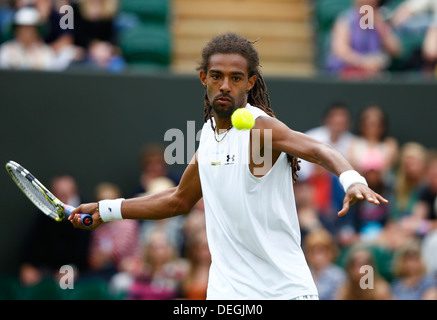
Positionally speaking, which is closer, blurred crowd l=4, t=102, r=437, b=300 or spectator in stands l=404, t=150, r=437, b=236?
blurred crowd l=4, t=102, r=437, b=300

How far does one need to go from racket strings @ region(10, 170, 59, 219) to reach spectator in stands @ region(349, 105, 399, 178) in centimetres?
467

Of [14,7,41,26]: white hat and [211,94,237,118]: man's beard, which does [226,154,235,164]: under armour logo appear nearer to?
[211,94,237,118]: man's beard

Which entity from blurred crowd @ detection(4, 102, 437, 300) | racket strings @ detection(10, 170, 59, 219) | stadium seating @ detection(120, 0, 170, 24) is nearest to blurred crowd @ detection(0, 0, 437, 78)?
stadium seating @ detection(120, 0, 170, 24)

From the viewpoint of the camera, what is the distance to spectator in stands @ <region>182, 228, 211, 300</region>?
8.38 m

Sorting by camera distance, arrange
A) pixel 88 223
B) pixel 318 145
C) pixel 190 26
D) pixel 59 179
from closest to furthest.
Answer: pixel 318 145
pixel 88 223
pixel 59 179
pixel 190 26

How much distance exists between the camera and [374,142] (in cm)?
990

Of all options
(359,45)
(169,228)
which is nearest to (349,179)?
(169,228)

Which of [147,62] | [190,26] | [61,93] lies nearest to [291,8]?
[190,26]

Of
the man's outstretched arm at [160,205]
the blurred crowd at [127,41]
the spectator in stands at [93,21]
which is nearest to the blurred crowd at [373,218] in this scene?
the blurred crowd at [127,41]

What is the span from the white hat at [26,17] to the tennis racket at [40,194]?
463 centimetres

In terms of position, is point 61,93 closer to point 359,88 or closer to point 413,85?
point 359,88
